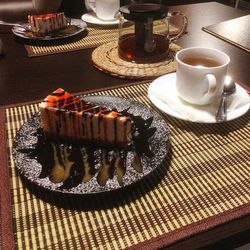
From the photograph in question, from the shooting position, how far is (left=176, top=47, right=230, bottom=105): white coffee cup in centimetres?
62

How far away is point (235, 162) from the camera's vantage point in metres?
0.53

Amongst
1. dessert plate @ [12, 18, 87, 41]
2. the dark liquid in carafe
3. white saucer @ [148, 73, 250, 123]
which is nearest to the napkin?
white saucer @ [148, 73, 250, 123]

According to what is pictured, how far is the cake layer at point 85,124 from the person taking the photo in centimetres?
52

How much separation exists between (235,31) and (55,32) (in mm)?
563

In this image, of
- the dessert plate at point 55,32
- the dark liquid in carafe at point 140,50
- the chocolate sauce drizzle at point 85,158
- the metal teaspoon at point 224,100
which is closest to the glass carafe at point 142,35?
the dark liquid in carafe at point 140,50

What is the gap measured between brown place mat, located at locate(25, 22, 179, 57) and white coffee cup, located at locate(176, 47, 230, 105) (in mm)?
390

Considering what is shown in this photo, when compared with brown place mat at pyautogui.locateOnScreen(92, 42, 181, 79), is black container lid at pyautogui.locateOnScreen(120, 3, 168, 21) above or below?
above

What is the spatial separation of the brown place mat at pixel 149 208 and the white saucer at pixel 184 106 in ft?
0.23

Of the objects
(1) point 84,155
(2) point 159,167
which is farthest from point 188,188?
(1) point 84,155

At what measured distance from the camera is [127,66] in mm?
871

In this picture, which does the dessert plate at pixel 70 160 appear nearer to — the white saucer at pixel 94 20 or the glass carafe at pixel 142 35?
the glass carafe at pixel 142 35

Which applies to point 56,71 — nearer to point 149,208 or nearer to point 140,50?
point 140,50

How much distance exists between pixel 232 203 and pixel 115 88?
1.29 ft

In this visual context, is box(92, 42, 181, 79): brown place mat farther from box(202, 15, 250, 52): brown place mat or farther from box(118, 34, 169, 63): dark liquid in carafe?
box(202, 15, 250, 52): brown place mat
